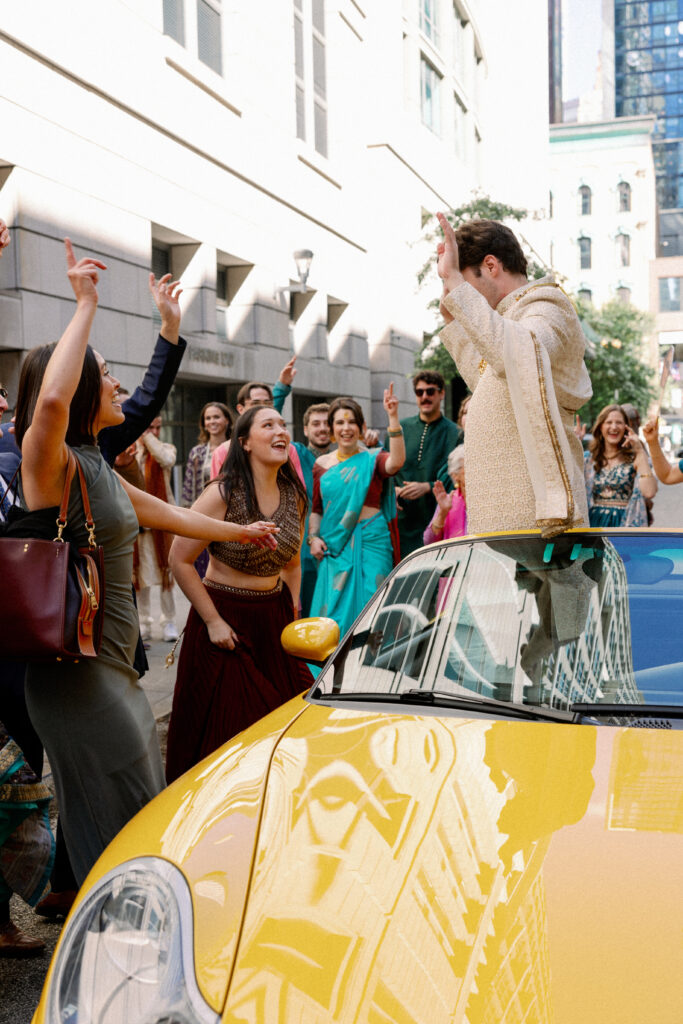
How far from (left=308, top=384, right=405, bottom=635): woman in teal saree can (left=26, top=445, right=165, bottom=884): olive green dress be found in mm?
3827

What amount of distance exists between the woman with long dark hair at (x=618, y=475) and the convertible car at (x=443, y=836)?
18.3 ft

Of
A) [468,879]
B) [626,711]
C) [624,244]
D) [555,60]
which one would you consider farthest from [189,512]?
[555,60]

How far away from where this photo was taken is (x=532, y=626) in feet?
8.77

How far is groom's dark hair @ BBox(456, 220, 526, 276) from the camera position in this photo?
11.1ft

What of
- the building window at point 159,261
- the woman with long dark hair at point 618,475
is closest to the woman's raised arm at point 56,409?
the woman with long dark hair at point 618,475

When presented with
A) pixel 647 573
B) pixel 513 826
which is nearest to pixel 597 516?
pixel 647 573

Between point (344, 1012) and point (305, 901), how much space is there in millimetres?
284

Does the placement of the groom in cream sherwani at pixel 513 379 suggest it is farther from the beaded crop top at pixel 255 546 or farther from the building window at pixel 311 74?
the building window at pixel 311 74

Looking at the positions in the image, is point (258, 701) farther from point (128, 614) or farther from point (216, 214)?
point (216, 214)

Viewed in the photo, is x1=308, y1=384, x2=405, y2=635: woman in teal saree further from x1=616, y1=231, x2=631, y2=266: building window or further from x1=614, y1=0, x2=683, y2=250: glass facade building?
x1=614, y1=0, x2=683, y2=250: glass facade building

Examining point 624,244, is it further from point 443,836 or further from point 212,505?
point 443,836

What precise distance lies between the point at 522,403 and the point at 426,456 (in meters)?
4.23

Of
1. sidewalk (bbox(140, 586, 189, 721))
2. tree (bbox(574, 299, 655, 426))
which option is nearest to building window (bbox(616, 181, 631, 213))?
tree (bbox(574, 299, 655, 426))

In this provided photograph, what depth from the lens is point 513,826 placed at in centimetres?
196
